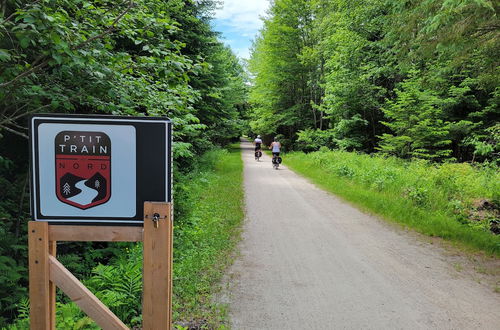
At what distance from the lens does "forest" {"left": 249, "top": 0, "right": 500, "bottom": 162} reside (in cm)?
557

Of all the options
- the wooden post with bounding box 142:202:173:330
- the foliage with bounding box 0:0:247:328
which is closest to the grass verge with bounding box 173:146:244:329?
the foliage with bounding box 0:0:247:328

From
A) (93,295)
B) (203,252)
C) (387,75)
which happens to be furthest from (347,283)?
(387,75)

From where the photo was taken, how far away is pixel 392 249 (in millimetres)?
5914

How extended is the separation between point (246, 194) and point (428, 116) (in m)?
9.67

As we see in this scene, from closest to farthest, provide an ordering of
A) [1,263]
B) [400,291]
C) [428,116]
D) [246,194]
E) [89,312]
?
[89,312]
[1,263]
[400,291]
[246,194]
[428,116]

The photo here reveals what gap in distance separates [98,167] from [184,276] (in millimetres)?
2912

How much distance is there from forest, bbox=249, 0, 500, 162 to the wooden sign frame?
4.67 m

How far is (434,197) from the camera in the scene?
8.67m

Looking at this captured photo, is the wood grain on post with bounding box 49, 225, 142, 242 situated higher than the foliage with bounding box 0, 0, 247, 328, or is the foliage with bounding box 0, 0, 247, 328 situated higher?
the foliage with bounding box 0, 0, 247, 328

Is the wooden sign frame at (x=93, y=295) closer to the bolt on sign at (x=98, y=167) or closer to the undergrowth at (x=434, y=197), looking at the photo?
the bolt on sign at (x=98, y=167)

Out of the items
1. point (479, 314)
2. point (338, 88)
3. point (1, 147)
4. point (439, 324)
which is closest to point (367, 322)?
point (439, 324)

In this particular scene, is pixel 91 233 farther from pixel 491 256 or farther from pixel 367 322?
pixel 491 256

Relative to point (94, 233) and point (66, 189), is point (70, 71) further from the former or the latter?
point (94, 233)

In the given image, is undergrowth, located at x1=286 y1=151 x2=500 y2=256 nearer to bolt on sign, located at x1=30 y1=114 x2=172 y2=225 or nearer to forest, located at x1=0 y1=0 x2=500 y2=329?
forest, located at x1=0 y1=0 x2=500 y2=329
